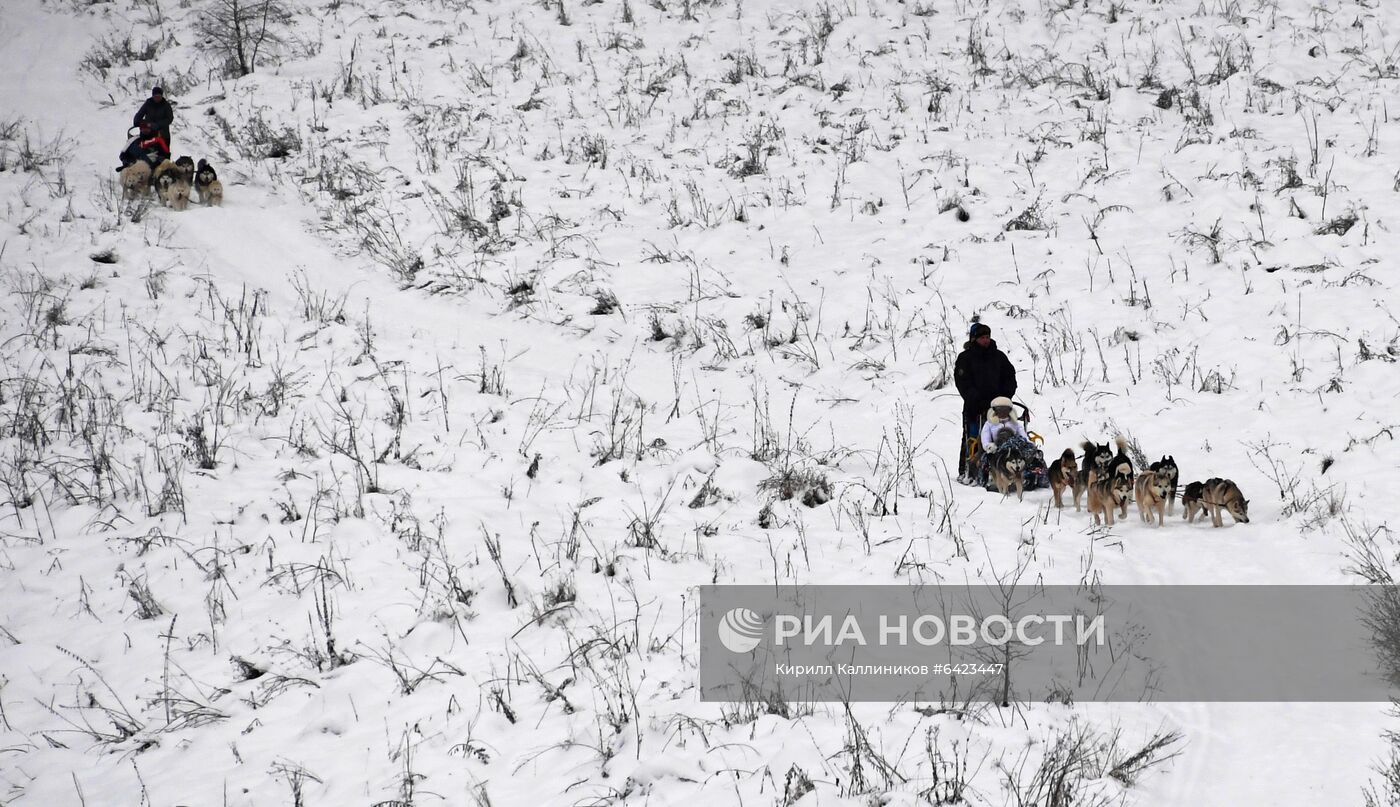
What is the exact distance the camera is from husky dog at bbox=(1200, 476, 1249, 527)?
651 centimetres

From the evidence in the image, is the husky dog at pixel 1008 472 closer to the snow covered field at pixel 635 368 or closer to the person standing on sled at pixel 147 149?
the snow covered field at pixel 635 368

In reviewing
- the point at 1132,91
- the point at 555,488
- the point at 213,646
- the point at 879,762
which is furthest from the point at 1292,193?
the point at 213,646

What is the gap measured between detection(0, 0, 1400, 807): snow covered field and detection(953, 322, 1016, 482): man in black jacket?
578mm

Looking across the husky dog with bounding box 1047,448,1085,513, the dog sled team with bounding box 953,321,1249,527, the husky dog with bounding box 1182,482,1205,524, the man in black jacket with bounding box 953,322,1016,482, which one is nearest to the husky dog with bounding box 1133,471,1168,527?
the dog sled team with bounding box 953,321,1249,527

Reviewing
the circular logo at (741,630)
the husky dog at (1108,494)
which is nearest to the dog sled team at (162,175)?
the circular logo at (741,630)

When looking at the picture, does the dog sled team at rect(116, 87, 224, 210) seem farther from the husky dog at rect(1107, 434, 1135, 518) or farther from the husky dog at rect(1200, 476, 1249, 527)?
the husky dog at rect(1200, 476, 1249, 527)

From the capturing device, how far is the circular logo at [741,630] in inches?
211

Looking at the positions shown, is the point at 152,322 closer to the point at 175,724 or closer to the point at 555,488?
the point at 555,488

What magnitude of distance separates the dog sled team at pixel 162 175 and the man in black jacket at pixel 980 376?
10.8 metres

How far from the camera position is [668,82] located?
17078 mm

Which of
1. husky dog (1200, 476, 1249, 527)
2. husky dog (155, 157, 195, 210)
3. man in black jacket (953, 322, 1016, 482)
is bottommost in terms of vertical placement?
husky dog (1200, 476, 1249, 527)

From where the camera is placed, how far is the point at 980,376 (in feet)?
26.8

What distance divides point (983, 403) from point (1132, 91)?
910 cm

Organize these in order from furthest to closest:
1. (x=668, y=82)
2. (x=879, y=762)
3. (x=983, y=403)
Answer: (x=668, y=82) → (x=983, y=403) → (x=879, y=762)
